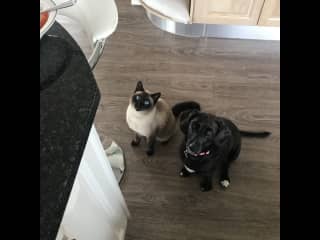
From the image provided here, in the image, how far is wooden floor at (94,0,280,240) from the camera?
118cm

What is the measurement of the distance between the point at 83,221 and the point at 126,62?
1268 mm

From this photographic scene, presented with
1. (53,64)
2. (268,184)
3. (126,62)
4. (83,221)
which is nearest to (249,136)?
(268,184)

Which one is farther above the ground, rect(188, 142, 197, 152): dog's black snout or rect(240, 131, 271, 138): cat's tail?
rect(188, 142, 197, 152): dog's black snout

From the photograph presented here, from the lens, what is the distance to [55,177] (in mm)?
369

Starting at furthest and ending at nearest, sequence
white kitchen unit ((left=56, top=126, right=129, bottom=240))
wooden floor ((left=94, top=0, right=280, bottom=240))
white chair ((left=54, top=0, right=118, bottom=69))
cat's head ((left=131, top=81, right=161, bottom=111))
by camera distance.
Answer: wooden floor ((left=94, top=0, right=280, bottom=240)) → cat's head ((left=131, top=81, right=161, bottom=111)) → white chair ((left=54, top=0, right=118, bottom=69)) → white kitchen unit ((left=56, top=126, right=129, bottom=240))

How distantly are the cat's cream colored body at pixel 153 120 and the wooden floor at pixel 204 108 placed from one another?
0.18m

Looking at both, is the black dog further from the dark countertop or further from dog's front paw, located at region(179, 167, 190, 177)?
the dark countertop

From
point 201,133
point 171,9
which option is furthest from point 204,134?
point 171,9

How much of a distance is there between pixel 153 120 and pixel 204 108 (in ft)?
1.59

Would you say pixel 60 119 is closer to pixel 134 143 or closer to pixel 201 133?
pixel 201 133

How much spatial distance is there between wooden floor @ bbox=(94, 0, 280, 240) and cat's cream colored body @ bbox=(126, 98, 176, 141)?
0.18 metres

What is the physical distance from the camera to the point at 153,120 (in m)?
1.13

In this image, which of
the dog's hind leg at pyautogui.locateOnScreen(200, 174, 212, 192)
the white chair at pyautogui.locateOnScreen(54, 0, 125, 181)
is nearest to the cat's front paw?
the dog's hind leg at pyautogui.locateOnScreen(200, 174, 212, 192)
